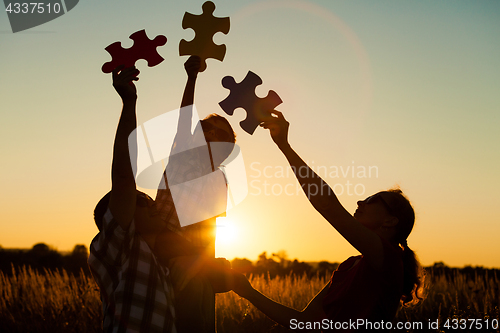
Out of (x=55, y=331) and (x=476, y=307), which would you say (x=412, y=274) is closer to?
(x=476, y=307)

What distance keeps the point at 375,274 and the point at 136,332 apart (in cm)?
142

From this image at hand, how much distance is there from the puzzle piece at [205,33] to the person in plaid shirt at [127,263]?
3.94ft

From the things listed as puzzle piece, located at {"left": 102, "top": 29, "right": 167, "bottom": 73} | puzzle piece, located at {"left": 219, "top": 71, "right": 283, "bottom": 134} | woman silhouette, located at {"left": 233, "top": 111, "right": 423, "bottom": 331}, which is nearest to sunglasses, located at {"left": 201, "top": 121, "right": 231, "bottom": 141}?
puzzle piece, located at {"left": 219, "top": 71, "right": 283, "bottom": 134}

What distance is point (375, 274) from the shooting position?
252cm

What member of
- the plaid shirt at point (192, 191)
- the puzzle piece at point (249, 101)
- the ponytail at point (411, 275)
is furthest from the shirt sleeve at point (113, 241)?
the ponytail at point (411, 275)

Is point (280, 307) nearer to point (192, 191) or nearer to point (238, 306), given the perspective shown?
point (192, 191)

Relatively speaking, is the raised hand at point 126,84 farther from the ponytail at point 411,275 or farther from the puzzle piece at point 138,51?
the ponytail at point 411,275

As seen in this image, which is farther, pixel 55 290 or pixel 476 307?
pixel 55 290

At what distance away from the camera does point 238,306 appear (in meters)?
6.93

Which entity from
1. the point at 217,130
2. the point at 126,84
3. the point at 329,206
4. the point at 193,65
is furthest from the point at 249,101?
the point at 329,206

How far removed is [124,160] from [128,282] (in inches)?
29.7

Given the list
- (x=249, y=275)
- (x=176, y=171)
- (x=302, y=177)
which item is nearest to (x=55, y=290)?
(x=249, y=275)

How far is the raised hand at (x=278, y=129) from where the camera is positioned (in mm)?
2482

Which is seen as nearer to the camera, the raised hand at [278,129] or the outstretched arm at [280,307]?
the raised hand at [278,129]
